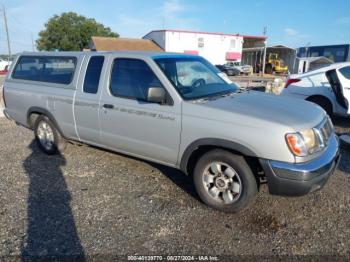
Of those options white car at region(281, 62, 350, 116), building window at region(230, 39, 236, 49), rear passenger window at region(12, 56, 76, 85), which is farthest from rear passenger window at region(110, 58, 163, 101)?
building window at region(230, 39, 236, 49)

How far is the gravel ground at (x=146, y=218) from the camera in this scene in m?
2.96

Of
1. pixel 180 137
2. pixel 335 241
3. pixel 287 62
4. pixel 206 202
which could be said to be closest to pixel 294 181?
pixel 335 241

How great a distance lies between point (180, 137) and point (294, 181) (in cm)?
136

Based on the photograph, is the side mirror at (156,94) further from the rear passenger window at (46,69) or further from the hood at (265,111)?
the rear passenger window at (46,69)

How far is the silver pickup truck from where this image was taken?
3066 millimetres

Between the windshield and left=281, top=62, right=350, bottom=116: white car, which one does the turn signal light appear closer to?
the windshield

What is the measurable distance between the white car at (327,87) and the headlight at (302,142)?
448 cm

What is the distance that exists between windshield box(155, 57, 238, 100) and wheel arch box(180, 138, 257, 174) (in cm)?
60

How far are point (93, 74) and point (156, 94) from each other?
1.45 metres

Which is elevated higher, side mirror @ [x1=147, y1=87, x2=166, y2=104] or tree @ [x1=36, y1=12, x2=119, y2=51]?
tree @ [x1=36, y1=12, x2=119, y2=51]

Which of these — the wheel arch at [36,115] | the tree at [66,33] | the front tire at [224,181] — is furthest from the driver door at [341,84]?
the tree at [66,33]

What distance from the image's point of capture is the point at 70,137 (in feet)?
16.5

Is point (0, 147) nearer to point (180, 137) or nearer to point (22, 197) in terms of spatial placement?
point (22, 197)

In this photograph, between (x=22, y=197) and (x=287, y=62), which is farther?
(x=287, y=62)
